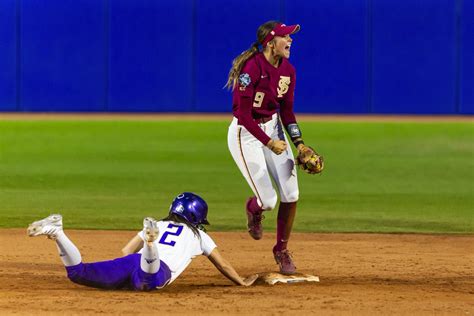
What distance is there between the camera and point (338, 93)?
2580 cm

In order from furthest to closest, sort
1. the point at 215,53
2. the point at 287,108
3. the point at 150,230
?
the point at 215,53 → the point at 287,108 → the point at 150,230

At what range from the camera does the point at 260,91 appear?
7.94 m

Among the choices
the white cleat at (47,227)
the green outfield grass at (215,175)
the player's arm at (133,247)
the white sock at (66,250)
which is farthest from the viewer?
the green outfield grass at (215,175)

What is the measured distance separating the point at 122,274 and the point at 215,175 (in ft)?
29.8

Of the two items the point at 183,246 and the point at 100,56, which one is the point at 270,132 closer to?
the point at 183,246

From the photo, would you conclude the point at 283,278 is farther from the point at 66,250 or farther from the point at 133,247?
the point at 66,250

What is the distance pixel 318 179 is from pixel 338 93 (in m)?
10.0

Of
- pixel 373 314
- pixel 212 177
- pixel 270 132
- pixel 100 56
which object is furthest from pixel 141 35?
pixel 373 314

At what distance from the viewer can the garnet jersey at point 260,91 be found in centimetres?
782

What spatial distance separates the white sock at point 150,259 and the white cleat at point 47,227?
549mm

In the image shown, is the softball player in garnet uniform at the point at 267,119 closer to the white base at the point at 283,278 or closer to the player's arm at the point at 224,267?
the white base at the point at 283,278

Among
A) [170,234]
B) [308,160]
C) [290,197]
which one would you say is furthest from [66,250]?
[308,160]

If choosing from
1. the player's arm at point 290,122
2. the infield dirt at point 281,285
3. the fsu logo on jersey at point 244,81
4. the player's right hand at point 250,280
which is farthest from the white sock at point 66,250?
the player's arm at point 290,122

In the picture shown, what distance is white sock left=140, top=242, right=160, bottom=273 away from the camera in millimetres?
6750
